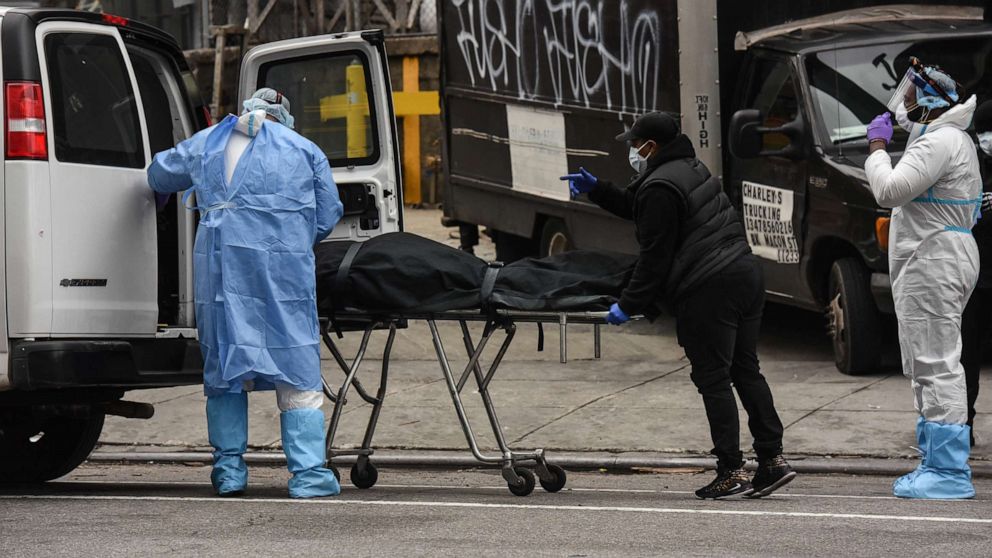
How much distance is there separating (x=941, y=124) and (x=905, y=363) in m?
1.02

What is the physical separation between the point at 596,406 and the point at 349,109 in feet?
7.97

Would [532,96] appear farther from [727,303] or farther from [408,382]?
[727,303]

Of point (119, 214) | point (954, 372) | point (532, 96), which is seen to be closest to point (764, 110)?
point (532, 96)

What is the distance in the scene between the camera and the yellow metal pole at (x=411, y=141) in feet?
66.6

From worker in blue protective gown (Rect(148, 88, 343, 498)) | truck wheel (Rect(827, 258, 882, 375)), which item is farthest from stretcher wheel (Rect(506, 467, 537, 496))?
truck wheel (Rect(827, 258, 882, 375))

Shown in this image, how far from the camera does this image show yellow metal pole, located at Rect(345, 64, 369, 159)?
8.68m

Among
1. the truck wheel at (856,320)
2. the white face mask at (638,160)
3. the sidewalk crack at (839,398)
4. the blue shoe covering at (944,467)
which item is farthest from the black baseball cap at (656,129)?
the truck wheel at (856,320)

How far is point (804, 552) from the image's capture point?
5.82m

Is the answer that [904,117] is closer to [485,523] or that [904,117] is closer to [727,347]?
[727,347]

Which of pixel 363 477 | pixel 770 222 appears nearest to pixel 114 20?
pixel 363 477

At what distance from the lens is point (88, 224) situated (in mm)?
7059

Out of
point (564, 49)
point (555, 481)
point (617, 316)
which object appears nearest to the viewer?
point (617, 316)

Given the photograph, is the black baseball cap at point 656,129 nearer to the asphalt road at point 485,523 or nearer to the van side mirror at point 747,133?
the asphalt road at point 485,523

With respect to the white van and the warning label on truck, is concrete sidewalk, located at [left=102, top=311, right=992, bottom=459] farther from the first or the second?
the white van
